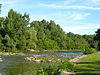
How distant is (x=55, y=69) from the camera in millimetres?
13641

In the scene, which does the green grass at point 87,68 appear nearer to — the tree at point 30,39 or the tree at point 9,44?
the tree at point 9,44

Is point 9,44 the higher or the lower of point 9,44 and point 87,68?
the higher

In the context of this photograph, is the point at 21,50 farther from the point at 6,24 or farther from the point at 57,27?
the point at 57,27

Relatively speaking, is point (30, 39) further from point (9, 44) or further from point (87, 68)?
point (87, 68)

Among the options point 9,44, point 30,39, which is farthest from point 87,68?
point 30,39

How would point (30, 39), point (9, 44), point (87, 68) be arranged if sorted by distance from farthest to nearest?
point (30, 39)
point (9, 44)
point (87, 68)

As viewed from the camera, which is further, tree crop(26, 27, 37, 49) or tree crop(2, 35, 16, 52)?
tree crop(26, 27, 37, 49)

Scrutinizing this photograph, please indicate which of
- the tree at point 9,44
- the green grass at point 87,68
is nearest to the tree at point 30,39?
the tree at point 9,44

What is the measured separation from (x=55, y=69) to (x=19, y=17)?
59.2 metres

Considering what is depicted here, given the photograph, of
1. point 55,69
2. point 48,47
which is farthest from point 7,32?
point 55,69

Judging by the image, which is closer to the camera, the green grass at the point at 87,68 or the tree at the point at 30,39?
the green grass at the point at 87,68

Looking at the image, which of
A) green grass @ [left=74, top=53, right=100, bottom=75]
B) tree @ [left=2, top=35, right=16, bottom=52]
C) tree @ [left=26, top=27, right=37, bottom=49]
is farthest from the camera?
tree @ [left=26, top=27, right=37, bottom=49]

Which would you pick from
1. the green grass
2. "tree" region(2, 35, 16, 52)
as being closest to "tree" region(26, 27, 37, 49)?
"tree" region(2, 35, 16, 52)

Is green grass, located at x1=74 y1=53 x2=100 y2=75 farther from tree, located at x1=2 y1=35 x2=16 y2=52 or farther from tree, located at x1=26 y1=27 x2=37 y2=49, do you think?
tree, located at x1=26 y1=27 x2=37 y2=49
